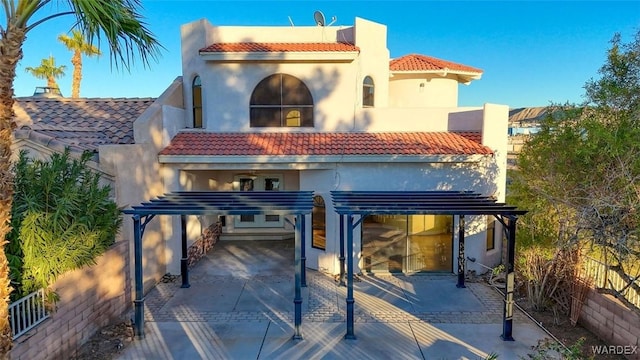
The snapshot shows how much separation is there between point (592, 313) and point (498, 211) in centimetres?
339

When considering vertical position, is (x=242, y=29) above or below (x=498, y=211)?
above

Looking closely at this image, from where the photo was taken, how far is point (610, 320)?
809cm

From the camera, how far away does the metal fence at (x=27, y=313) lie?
20.5ft

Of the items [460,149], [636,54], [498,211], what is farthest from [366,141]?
[636,54]

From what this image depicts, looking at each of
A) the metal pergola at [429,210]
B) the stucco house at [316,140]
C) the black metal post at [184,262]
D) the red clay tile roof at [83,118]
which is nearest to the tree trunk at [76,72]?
the red clay tile roof at [83,118]

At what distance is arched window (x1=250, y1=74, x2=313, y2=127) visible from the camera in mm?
14859

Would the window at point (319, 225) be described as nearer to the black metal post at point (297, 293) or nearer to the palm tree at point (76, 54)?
the black metal post at point (297, 293)

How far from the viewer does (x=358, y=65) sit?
48.7ft

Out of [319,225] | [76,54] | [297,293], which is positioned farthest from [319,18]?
[76,54]

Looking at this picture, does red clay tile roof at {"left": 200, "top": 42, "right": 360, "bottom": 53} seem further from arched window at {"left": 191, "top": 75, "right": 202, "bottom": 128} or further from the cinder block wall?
the cinder block wall

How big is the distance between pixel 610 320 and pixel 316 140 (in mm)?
9837

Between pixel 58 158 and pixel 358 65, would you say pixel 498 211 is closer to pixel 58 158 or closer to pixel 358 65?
pixel 358 65

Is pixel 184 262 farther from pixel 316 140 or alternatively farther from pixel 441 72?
pixel 441 72

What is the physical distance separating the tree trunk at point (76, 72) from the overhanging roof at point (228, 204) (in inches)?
1105
